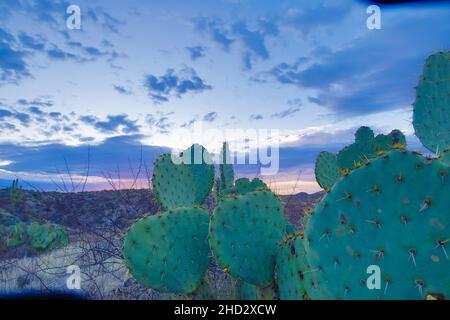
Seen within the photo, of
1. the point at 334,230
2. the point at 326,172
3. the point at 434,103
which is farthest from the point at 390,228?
the point at 326,172

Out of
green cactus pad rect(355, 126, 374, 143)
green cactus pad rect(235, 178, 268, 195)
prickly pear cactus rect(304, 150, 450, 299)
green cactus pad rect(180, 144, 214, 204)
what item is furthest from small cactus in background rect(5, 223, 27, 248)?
prickly pear cactus rect(304, 150, 450, 299)

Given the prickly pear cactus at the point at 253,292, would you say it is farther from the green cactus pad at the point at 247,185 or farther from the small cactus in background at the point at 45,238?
the small cactus in background at the point at 45,238

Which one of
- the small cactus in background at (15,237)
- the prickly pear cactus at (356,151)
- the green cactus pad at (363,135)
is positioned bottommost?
the small cactus in background at (15,237)

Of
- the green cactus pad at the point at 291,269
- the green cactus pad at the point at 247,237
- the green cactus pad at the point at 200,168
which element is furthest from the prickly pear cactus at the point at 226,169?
the green cactus pad at the point at 291,269

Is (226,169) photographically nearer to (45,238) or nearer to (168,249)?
(168,249)

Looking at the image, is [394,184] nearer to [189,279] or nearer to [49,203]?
[189,279]

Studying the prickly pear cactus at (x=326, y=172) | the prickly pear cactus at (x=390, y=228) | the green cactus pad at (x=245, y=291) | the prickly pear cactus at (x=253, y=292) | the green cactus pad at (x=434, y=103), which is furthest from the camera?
the prickly pear cactus at (x=326, y=172)
